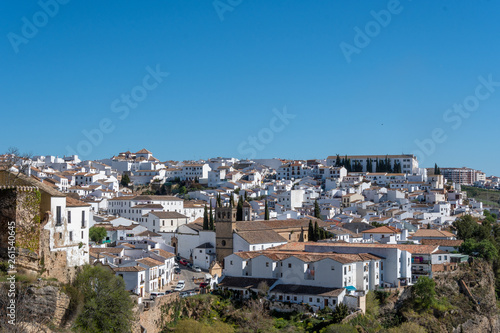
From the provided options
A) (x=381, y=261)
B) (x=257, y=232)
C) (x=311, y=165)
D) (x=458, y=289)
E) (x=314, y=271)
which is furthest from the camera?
(x=311, y=165)

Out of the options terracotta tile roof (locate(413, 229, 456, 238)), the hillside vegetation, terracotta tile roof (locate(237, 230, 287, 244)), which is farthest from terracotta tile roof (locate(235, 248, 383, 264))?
terracotta tile roof (locate(413, 229, 456, 238))

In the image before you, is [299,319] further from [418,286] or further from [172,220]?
[172,220]

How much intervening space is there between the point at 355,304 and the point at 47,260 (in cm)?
1751

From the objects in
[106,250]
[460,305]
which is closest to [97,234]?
[106,250]

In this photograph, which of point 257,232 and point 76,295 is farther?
point 257,232

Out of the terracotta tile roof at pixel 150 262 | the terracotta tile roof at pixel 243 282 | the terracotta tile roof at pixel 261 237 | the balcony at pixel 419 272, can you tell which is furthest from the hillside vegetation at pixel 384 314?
the terracotta tile roof at pixel 261 237

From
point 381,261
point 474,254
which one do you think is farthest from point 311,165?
point 381,261

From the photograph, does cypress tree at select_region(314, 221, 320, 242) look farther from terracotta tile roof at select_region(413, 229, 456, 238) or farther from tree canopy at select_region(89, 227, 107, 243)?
tree canopy at select_region(89, 227, 107, 243)

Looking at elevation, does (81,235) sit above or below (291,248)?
above

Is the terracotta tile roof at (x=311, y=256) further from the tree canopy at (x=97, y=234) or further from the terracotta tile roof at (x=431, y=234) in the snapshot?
the terracotta tile roof at (x=431, y=234)

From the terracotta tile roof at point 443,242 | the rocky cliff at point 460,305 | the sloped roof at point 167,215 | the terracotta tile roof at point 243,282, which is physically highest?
the sloped roof at point 167,215

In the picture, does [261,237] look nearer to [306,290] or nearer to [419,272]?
[306,290]

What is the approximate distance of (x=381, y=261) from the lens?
1462 inches

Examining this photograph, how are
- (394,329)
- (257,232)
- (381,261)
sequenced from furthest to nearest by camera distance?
(257,232), (381,261), (394,329)
